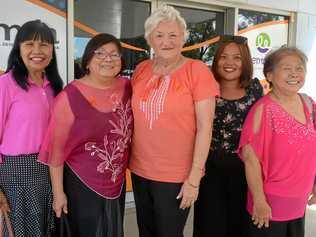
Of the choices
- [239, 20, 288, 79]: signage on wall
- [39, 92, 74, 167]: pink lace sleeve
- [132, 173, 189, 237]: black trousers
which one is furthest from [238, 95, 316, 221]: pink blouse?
[239, 20, 288, 79]: signage on wall

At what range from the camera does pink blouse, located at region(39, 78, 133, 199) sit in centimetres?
202

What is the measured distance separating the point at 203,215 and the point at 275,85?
0.91 meters

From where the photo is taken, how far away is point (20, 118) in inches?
81.1

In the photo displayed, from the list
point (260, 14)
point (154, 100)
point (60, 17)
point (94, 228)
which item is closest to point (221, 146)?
point (154, 100)

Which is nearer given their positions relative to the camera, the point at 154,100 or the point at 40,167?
the point at 154,100

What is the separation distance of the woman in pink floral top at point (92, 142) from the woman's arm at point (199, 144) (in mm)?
368

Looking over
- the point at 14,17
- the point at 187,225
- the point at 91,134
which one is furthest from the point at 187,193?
the point at 14,17

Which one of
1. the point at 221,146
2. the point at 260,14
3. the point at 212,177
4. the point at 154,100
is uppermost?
the point at 260,14

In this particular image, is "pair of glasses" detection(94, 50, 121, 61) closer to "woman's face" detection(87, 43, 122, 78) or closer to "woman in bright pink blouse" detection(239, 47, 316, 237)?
"woman's face" detection(87, 43, 122, 78)

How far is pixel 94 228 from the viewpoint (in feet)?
7.10

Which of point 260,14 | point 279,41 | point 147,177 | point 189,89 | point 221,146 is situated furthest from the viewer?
point 279,41

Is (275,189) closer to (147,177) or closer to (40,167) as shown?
(147,177)

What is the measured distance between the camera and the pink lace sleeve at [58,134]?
6.63ft

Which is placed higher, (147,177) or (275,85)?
(275,85)
